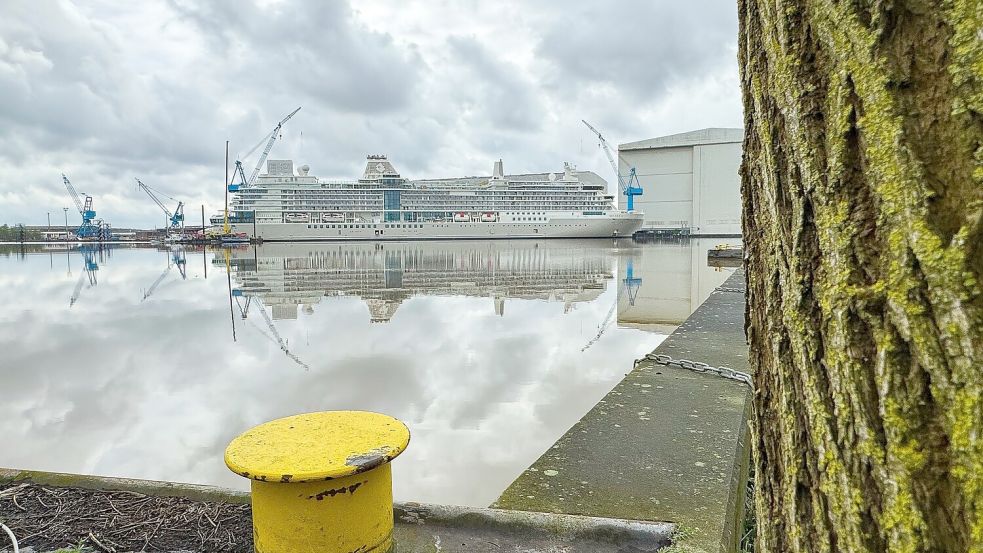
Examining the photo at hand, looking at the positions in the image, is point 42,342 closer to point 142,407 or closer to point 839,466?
point 142,407

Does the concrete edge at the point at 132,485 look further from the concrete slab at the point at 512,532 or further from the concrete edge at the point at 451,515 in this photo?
the concrete slab at the point at 512,532

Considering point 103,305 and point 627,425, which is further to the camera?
point 103,305

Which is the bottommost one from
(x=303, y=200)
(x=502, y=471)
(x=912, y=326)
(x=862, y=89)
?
(x=502, y=471)

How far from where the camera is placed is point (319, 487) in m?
1.44

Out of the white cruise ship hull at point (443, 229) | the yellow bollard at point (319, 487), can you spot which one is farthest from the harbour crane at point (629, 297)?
the white cruise ship hull at point (443, 229)

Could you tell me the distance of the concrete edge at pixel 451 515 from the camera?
1678 mm

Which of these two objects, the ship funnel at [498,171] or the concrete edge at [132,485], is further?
the ship funnel at [498,171]

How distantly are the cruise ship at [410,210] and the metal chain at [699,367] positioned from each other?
45.1 metres

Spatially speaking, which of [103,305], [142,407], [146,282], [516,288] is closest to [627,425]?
[142,407]

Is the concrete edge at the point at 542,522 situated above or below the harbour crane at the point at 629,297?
above

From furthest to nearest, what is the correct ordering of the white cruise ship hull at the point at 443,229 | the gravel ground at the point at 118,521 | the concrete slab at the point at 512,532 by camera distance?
the white cruise ship hull at the point at 443,229 < the gravel ground at the point at 118,521 < the concrete slab at the point at 512,532

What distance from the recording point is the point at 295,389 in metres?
4.52

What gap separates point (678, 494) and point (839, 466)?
142 centimetres

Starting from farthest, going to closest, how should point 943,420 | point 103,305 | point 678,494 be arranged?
point 103,305
point 678,494
point 943,420
